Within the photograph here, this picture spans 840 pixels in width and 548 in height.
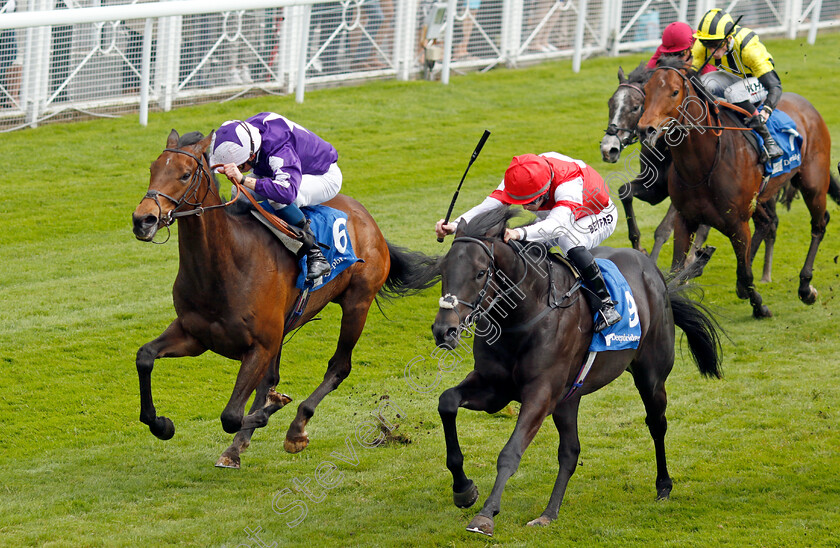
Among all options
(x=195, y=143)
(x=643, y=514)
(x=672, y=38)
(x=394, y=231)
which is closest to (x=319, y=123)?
(x=394, y=231)

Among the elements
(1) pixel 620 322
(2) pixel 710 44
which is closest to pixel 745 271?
(2) pixel 710 44

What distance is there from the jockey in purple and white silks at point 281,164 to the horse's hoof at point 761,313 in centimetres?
401

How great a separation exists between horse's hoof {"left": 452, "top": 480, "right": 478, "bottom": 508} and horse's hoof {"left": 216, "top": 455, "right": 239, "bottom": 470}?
1.52 metres

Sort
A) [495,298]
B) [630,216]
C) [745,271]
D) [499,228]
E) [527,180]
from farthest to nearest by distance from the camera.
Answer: [630,216] → [745,271] → [527,180] → [499,228] → [495,298]

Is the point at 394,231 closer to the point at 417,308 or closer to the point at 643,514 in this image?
the point at 417,308

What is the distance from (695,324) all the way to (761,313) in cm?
284

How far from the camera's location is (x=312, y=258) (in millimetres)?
5652

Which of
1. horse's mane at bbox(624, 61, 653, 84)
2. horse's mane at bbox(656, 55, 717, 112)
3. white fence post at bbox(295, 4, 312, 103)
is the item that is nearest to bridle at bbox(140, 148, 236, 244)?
horse's mane at bbox(624, 61, 653, 84)

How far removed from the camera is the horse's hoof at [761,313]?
8.29 meters

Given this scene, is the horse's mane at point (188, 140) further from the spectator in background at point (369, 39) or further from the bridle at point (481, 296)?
the spectator in background at point (369, 39)

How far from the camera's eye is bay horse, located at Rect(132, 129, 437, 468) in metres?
4.88

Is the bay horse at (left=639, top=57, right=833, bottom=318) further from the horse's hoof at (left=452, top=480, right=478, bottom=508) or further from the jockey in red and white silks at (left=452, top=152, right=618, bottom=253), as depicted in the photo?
the horse's hoof at (left=452, top=480, right=478, bottom=508)

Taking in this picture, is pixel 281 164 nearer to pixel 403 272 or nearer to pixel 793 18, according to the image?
pixel 403 272

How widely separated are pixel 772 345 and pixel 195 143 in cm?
479
